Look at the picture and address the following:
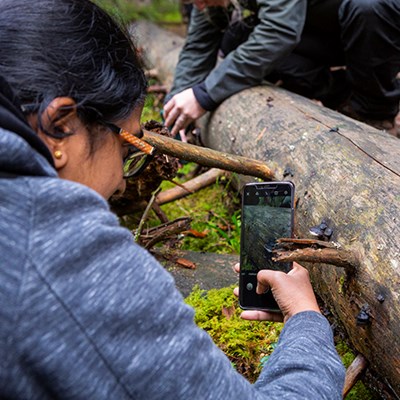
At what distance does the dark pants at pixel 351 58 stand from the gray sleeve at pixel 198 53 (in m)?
0.53

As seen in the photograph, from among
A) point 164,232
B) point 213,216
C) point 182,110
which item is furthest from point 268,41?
point 164,232

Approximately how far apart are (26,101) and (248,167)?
157 cm

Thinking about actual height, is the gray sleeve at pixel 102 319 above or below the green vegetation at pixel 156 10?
above

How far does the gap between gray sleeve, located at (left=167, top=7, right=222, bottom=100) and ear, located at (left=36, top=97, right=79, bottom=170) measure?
2.84m

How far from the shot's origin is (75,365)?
843 mm

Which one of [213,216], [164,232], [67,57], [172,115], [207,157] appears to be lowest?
[213,216]

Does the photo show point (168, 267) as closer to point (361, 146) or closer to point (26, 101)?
point (361, 146)

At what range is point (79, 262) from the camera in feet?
2.87

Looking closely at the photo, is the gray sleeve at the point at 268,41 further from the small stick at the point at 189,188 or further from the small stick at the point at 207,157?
the small stick at the point at 207,157

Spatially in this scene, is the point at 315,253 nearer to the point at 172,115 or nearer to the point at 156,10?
the point at 172,115

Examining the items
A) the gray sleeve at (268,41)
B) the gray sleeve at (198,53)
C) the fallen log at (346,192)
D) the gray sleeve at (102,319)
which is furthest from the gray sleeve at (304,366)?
the gray sleeve at (198,53)

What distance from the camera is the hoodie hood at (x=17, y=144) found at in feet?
2.84

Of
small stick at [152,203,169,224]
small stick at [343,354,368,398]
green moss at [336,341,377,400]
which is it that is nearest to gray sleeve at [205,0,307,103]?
small stick at [152,203,169,224]

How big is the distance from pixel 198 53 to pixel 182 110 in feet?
2.93
